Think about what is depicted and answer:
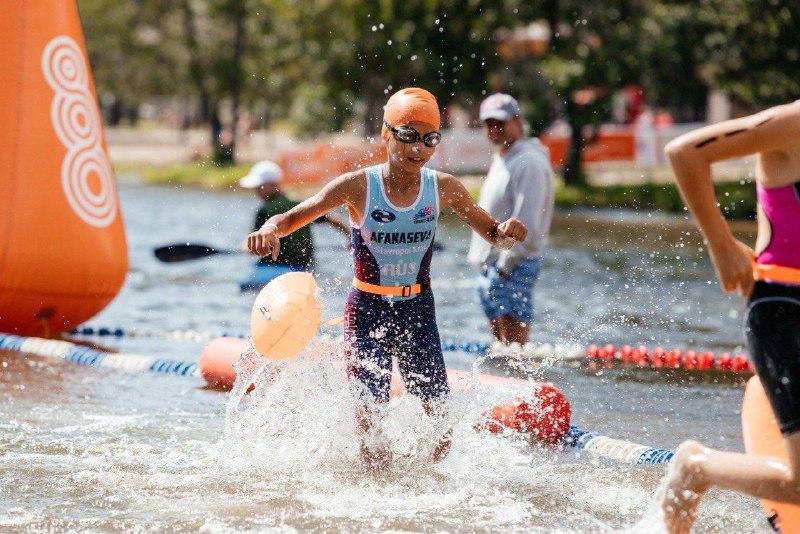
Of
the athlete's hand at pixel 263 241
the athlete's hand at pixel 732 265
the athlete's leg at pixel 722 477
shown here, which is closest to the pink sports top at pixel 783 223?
the athlete's hand at pixel 732 265

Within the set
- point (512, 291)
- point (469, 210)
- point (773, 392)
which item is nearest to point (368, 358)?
point (469, 210)

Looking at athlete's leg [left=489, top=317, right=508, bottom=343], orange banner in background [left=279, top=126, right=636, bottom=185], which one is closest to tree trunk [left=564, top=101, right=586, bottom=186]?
orange banner in background [left=279, top=126, right=636, bottom=185]

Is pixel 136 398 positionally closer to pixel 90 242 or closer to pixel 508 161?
pixel 90 242

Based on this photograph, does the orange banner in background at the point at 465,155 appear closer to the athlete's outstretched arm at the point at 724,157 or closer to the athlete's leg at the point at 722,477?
the athlete's leg at the point at 722,477

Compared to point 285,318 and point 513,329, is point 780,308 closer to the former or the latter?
point 285,318

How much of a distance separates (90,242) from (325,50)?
22.8 metres

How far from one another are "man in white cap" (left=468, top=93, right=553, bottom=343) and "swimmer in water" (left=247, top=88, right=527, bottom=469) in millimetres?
2633

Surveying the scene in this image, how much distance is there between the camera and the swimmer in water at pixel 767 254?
365 centimetres

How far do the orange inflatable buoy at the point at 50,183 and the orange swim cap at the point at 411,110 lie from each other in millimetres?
4036

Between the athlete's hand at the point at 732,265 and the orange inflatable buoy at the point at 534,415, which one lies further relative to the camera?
the orange inflatable buoy at the point at 534,415

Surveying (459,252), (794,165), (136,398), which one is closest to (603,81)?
(459,252)

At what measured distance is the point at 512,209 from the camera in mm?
8148

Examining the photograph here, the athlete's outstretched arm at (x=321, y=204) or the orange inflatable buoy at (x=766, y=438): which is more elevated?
the athlete's outstretched arm at (x=321, y=204)

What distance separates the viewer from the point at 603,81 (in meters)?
26.6
